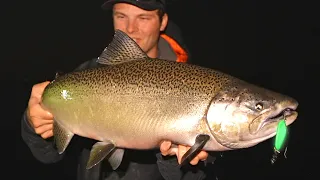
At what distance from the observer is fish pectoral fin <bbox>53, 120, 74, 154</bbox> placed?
302cm

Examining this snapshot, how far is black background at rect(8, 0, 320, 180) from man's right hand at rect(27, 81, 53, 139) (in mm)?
2320

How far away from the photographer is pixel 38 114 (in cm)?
314

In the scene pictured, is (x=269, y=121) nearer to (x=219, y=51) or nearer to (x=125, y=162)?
(x=125, y=162)

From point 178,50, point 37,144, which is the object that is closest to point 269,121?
point 178,50

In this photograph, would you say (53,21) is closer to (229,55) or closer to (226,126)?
(229,55)

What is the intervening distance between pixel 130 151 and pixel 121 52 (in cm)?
133

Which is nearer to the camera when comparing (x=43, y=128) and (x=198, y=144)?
(x=198, y=144)

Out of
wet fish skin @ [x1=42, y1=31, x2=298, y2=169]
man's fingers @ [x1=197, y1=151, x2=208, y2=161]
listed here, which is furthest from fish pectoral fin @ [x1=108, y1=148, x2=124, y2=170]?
man's fingers @ [x1=197, y1=151, x2=208, y2=161]

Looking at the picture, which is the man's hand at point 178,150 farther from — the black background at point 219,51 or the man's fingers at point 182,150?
the black background at point 219,51

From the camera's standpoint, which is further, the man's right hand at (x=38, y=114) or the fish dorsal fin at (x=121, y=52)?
the man's right hand at (x=38, y=114)

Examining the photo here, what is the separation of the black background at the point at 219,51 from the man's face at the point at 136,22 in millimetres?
1368

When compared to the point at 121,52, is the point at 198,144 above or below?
below

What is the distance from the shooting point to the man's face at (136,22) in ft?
12.2

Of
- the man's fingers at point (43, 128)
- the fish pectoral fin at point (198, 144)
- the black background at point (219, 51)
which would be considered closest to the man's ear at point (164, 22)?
the black background at point (219, 51)
